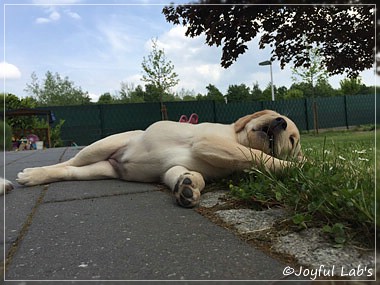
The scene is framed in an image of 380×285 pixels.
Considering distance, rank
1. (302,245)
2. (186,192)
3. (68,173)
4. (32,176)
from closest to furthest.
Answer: (302,245)
(186,192)
(32,176)
(68,173)

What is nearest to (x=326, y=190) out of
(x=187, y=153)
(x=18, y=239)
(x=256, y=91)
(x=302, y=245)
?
(x=302, y=245)

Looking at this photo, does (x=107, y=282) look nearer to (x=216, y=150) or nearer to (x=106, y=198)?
(x=106, y=198)

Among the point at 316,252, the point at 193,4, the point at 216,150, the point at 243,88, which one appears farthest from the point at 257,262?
the point at 216,150

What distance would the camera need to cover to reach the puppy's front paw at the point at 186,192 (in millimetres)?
1485

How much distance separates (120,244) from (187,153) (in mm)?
896

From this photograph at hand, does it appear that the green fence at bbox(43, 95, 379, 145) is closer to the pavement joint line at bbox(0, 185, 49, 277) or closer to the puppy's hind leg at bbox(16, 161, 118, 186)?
the pavement joint line at bbox(0, 185, 49, 277)

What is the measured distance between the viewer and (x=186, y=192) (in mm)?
1507

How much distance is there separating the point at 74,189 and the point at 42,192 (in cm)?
16

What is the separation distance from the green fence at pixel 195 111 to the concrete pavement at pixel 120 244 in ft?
0.67

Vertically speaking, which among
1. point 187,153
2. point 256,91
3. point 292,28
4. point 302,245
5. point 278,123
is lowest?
point 302,245

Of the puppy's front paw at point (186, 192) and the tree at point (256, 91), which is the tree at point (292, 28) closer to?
the tree at point (256, 91)

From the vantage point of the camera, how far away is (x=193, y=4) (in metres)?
0.77

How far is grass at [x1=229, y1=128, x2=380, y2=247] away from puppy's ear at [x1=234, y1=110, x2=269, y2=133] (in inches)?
10.7

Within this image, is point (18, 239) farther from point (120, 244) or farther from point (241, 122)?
point (241, 122)
